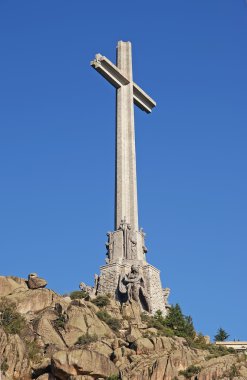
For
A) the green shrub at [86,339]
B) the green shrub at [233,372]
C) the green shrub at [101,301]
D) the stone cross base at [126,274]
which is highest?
the stone cross base at [126,274]

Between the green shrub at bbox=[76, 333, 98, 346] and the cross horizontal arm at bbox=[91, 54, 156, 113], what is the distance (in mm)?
26321

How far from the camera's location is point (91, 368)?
30.9 metres

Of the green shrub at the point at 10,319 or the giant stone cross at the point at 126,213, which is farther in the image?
the giant stone cross at the point at 126,213

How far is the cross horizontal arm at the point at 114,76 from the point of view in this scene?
5450 centimetres

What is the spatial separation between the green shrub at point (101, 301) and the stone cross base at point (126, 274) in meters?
2.65

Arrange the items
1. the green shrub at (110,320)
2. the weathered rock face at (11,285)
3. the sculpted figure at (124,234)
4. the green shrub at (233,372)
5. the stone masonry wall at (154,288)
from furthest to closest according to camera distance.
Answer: the sculpted figure at (124,234) < the stone masonry wall at (154,288) < the weathered rock face at (11,285) < the green shrub at (110,320) < the green shrub at (233,372)

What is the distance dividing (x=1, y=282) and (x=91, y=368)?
11271 mm

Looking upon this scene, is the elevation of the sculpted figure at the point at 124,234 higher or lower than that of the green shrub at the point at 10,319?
higher

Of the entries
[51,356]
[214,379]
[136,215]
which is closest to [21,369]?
[51,356]

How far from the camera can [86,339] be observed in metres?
34.1

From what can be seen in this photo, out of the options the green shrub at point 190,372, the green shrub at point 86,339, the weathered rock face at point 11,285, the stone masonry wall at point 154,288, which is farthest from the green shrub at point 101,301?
the green shrub at point 190,372

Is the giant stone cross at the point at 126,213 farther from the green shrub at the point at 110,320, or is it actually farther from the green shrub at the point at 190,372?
the green shrub at the point at 190,372

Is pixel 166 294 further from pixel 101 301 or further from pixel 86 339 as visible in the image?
pixel 86 339

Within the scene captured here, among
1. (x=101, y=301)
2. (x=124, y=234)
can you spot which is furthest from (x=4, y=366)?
(x=124, y=234)
